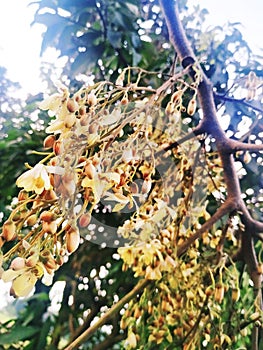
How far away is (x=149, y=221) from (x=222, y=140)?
13cm

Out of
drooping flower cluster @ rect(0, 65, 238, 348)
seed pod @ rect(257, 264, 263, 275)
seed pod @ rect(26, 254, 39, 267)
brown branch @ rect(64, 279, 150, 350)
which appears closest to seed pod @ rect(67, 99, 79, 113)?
drooping flower cluster @ rect(0, 65, 238, 348)

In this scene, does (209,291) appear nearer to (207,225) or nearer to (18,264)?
(207,225)

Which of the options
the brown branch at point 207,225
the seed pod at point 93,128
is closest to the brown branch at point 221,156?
the brown branch at point 207,225

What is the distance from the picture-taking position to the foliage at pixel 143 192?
1.06 ft

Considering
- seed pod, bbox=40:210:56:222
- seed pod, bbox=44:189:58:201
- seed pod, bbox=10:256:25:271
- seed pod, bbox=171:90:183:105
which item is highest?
seed pod, bbox=171:90:183:105

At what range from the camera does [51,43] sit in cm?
92

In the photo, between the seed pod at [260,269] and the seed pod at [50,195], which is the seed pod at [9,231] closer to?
the seed pod at [50,195]

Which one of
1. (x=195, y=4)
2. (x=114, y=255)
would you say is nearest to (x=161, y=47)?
(x=195, y=4)

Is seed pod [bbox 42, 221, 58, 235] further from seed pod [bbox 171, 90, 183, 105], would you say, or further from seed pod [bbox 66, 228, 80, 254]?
seed pod [bbox 171, 90, 183, 105]

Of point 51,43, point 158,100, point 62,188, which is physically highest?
point 51,43

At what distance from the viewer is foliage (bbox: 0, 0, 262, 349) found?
1.06 ft

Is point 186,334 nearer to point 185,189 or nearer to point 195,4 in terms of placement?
point 185,189

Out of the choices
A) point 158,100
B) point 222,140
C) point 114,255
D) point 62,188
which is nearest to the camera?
point 62,188

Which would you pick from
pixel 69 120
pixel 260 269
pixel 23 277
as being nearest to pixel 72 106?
pixel 69 120
